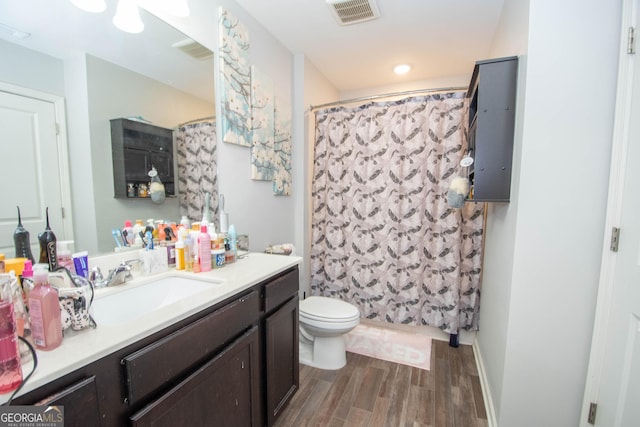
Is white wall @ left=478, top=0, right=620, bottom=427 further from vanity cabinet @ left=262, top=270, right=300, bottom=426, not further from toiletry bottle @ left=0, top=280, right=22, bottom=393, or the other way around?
toiletry bottle @ left=0, top=280, right=22, bottom=393

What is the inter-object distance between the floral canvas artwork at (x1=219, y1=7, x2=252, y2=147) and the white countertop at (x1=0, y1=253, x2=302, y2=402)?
0.87m

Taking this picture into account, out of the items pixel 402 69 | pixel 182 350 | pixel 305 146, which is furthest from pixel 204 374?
pixel 402 69

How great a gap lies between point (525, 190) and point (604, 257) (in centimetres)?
39

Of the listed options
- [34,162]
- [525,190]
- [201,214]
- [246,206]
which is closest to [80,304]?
[34,162]

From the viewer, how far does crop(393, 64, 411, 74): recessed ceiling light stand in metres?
2.51

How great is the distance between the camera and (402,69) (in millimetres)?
2564

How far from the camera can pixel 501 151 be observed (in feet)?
4.34

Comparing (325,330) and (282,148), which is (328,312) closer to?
(325,330)

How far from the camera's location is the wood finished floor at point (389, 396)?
4.86ft

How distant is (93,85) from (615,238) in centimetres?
216

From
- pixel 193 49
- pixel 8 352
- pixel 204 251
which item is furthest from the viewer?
pixel 193 49

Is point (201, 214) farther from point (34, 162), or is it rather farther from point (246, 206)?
point (34, 162)

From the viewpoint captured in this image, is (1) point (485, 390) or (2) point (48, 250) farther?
(1) point (485, 390)

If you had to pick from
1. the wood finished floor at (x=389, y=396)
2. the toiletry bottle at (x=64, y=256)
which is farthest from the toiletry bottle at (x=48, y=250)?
the wood finished floor at (x=389, y=396)
